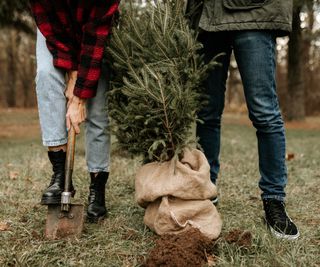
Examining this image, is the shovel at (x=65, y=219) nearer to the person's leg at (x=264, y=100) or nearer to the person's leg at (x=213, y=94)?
the person's leg at (x=213, y=94)

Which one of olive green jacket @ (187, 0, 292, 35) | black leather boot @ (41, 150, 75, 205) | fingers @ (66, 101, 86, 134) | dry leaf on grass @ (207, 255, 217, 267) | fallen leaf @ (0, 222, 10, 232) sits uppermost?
olive green jacket @ (187, 0, 292, 35)

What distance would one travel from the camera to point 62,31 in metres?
2.83

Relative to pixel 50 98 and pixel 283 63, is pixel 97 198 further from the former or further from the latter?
pixel 283 63

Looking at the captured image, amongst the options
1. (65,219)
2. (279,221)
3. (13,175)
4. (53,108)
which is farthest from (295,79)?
(65,219)

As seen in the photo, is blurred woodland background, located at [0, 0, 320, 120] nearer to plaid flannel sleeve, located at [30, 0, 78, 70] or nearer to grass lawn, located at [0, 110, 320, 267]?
plaid flannel sleeve, located at [30, 0, 78, 70]

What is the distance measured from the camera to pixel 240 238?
2465mm

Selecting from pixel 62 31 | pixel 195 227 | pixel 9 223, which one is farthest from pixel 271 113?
pixel 9 223

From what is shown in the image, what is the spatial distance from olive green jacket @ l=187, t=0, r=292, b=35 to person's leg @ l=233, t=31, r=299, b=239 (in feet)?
0.21

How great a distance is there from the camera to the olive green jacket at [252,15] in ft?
8.89

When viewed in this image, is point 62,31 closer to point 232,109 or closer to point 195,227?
point 195,227

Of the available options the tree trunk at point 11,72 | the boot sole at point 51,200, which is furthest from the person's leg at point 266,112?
the tree trunk at point 11,72

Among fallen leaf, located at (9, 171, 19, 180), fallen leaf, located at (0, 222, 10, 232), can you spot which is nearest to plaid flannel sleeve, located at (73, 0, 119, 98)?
fallen leaf, located at (0, 222, 10, 232)

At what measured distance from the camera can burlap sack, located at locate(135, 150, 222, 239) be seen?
100.0 inches

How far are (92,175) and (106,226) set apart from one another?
37 centimetres
